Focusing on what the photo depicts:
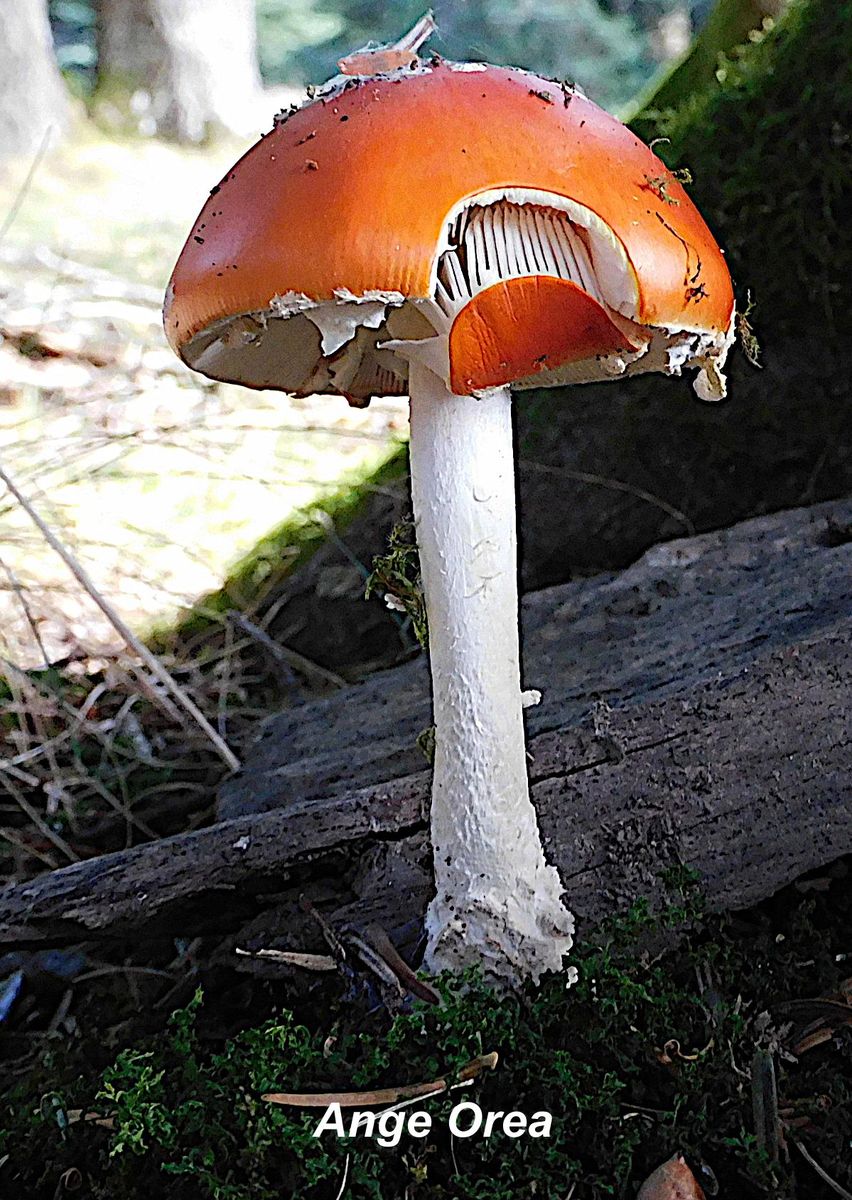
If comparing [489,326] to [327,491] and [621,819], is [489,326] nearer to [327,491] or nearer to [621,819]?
[621,819]

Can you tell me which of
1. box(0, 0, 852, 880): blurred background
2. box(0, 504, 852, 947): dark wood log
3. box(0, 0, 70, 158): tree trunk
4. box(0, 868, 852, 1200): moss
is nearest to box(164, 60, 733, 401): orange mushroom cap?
box(0, 0, 852, 880): blurred background

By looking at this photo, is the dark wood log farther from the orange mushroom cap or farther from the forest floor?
the orange mushroom cap

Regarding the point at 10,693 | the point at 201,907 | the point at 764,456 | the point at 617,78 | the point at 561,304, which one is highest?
the point at 617,78

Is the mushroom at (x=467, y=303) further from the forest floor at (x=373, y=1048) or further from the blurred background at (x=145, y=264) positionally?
the blurred background at (x=145, y=264)

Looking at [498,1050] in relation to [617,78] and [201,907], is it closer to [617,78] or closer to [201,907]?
[201,907]

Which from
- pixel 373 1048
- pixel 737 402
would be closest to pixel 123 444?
pixel 737 402

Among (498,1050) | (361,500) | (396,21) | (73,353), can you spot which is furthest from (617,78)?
(498,1050)
